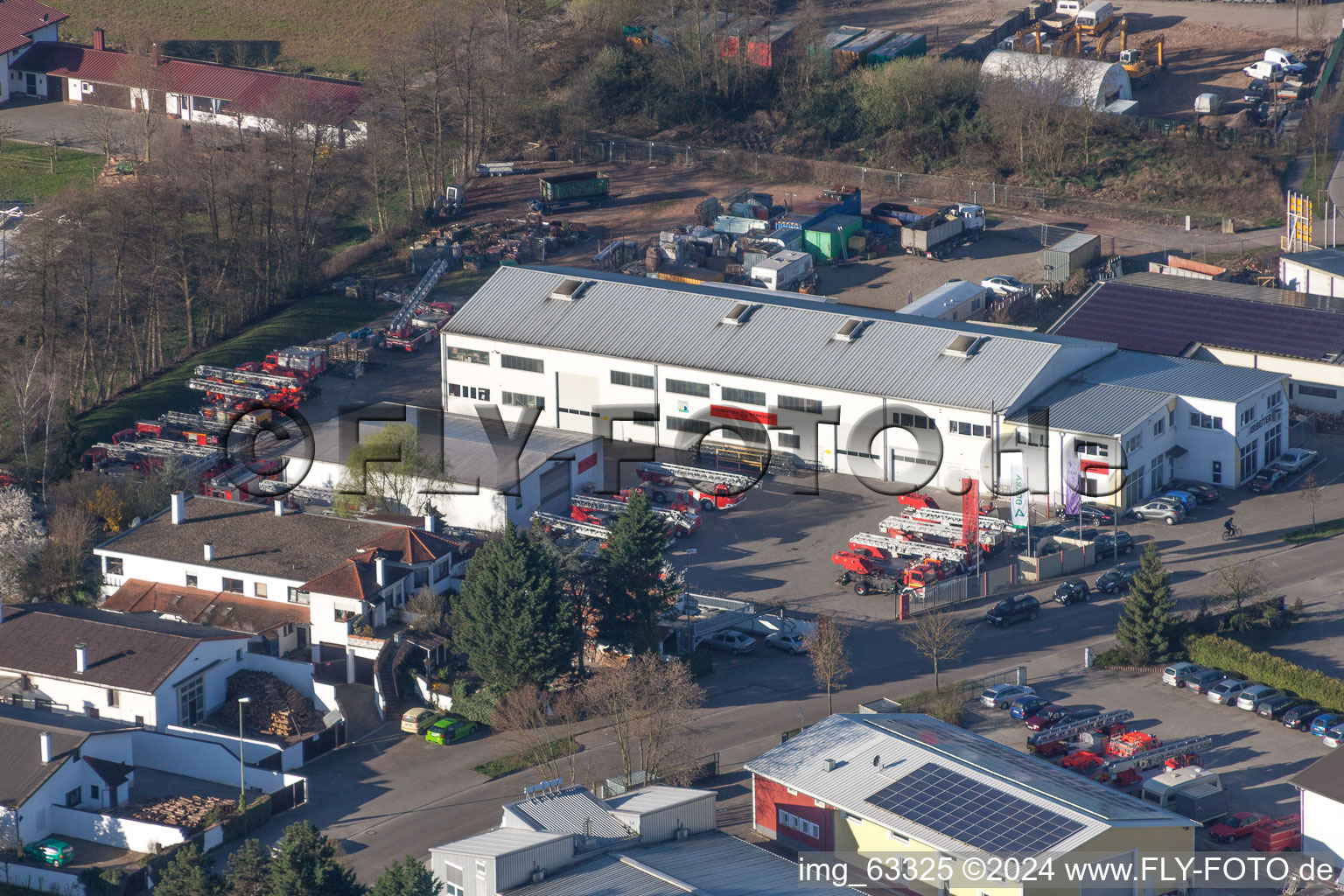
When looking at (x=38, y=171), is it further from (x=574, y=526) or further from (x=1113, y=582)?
(x=1113, y=582)

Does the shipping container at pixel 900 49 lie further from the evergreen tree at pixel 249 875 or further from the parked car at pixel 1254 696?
the evergreen tree at pixel 249 875

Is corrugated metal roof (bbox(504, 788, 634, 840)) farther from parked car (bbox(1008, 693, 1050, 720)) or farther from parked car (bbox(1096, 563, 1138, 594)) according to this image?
parked car (bbox(1096, 563, 1138, 594))

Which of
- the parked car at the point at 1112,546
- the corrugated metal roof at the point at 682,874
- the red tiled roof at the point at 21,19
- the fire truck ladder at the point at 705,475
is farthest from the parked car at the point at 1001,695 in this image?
the red tiled roof at the point at 21,19

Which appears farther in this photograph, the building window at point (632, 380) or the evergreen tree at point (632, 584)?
the building window at point (632, 380)

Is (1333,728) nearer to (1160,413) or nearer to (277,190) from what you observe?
(1160,413)

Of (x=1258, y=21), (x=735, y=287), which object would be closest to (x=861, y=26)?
(x=1258, y=21)
